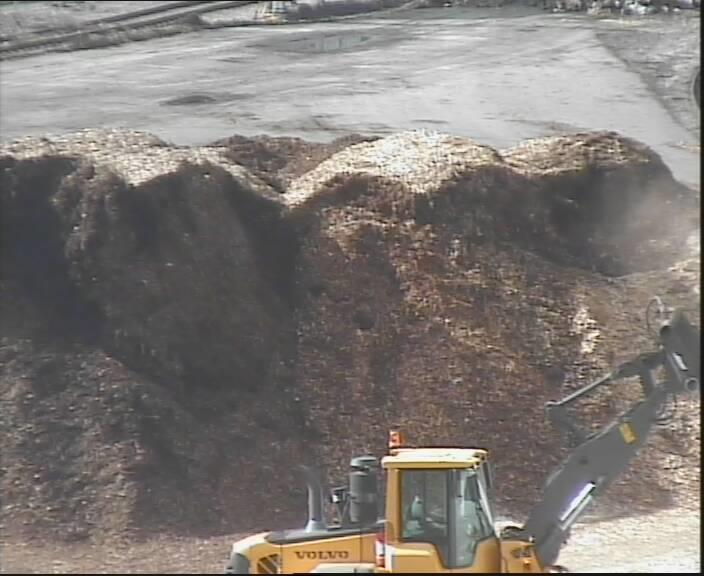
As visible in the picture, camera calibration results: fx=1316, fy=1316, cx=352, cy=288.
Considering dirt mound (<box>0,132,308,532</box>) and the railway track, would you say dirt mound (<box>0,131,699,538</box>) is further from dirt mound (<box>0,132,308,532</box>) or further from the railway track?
the railway track

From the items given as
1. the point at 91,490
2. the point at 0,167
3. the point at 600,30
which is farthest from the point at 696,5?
the point at 91,490

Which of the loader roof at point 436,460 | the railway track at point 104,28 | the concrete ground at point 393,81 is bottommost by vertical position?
the loader roof at point 436,460

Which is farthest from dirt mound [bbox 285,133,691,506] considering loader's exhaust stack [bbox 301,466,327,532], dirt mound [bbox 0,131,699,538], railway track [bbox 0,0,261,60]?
railway track [bbox 0,0,261,60]

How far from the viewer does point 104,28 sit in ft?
57.3

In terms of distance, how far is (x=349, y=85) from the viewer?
1639 cm

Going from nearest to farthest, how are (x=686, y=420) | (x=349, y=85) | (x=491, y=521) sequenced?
(x=491, y=521) < (x=686, y=420) < (x=349, y=85)

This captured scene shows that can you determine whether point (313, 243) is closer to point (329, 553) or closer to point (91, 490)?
point (91, 490)

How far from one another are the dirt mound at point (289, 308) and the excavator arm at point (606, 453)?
9.59ft

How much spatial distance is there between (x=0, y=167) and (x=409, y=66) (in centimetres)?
588

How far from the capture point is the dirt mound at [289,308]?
10.9m

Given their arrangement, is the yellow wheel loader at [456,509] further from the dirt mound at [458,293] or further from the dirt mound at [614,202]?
the dirt mound at [614,202]

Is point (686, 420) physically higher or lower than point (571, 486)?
lower

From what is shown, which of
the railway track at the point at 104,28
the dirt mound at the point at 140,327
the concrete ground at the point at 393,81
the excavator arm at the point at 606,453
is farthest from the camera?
the railway track at the point at 104,28

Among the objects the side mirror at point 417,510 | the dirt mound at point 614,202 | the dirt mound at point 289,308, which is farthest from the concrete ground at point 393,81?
the side mirror at point 417,510
